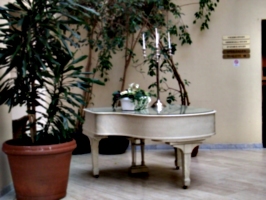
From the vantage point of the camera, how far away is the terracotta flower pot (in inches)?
121

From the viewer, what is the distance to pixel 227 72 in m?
5.81

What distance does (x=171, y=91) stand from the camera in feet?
19.2

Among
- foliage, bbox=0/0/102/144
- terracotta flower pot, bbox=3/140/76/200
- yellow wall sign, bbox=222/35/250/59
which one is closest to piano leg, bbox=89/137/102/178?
foliage, bbox=0/0/102/144

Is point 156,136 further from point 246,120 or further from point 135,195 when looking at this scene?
point 246,120

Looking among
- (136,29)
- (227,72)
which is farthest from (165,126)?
(227,72)

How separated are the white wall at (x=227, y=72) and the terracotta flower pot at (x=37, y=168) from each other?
317 centimetres

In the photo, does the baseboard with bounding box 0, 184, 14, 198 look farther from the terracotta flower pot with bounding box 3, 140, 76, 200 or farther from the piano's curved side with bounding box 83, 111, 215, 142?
the piano's curved side with bounding box 83, 111, 215, 142

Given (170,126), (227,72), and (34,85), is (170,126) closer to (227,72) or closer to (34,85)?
(34,85)

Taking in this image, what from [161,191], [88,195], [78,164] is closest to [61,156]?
[88,195]

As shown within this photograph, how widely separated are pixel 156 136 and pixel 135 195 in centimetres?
60

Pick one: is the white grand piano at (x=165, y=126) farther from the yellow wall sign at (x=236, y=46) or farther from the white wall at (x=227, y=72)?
the yellow wall sign at (x=236, y=46)

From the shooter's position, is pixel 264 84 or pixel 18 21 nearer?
pixel 18 21

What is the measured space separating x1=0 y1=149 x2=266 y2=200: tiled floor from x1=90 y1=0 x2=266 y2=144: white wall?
0.55 m

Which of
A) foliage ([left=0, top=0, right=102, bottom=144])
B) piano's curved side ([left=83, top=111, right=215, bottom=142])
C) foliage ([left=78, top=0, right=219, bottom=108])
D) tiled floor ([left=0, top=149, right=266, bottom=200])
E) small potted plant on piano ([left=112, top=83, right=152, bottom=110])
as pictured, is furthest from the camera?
foliage ([left=78, top=0, right=219, bottom=108])
